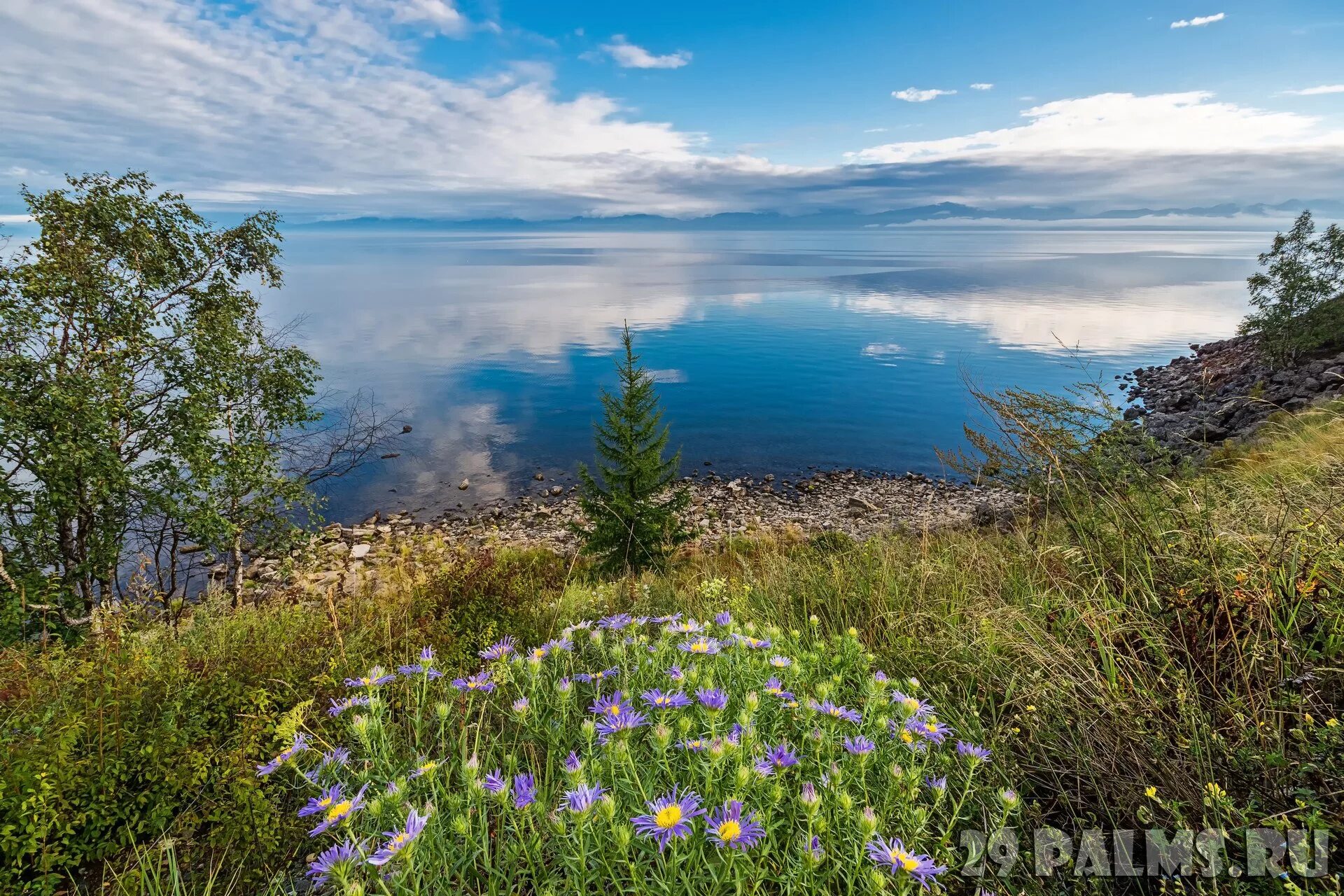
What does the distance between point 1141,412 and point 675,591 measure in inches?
1356

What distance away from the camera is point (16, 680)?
3600mm

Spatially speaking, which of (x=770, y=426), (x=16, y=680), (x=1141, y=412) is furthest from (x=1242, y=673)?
(x=1141, y=412)

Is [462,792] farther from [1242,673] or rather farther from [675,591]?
[675,591]

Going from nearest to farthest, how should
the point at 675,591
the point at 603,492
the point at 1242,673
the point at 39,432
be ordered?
the point at 1242,673
the point at 675,591
the point at 39,432
the point at 603,492

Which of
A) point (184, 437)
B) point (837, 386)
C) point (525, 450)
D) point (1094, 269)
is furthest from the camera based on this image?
point (1094, 269)

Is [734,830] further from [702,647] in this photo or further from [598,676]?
[598,676]

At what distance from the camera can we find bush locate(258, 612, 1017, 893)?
140cm

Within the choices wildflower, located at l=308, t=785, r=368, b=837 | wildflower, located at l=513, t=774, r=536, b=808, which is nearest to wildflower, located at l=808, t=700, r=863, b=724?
wildflower, located at l=513, t=774, r=536, b=808

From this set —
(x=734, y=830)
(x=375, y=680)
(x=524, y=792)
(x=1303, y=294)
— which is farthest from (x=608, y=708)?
(x=1303, y=294)

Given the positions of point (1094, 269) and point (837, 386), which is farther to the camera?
point (1094, 269)

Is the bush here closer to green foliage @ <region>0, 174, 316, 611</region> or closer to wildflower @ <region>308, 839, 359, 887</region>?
wildflower @ <region>308, 839, 359, 887</region>

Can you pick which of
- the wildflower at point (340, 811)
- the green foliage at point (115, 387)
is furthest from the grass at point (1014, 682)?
the green foliage at point (115, 387)

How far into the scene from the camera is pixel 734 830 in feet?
4.34

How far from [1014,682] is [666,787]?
188 centimetres
